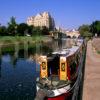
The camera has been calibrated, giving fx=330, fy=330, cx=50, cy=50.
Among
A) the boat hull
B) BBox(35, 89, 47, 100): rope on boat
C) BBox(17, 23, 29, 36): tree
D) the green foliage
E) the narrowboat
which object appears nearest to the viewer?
BBox(35, 89, 47, 100): rope on boat

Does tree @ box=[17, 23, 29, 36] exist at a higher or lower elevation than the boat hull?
higher

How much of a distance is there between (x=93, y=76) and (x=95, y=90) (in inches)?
228

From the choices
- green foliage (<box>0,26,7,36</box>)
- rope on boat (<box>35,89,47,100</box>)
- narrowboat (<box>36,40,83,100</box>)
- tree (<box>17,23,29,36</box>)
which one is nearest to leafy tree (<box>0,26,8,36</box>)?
green foliage (<box>0,26,7,36</box>)

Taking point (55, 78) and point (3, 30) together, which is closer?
point (55, 78)

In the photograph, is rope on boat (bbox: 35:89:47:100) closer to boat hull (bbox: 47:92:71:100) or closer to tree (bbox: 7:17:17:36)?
boat hull (bbox: 47:92:71:100)

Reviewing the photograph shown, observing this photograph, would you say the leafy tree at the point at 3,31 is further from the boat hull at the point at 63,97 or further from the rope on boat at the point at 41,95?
the rope on boat at the point at 41,95

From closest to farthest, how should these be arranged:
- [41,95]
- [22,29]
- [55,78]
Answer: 1. [41,95]
2. [55,78]
3. [22,29]

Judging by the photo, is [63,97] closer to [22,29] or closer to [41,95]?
[41,95]

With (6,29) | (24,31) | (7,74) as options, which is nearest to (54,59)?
(7,74)

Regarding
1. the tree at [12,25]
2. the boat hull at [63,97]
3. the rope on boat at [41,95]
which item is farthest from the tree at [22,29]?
the rope on boat at [41,95]

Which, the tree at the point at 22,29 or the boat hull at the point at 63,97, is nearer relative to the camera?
the boat hull at the point at 63,97

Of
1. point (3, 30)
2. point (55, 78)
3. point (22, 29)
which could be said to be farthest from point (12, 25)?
point (55, 78)

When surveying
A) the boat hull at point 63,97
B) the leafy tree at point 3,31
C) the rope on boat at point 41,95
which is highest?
the leafy tree at point 3,31

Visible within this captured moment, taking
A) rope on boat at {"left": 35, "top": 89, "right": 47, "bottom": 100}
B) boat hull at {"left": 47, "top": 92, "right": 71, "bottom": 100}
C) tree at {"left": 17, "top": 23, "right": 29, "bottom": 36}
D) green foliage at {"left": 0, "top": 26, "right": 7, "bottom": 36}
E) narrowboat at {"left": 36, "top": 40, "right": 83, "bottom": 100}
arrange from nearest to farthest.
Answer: rope on boat at {"left": 35, "top": 89, "right": 47, "bottom": 100}
boat hull at {"left": 47, "top": 92, "right": 71, "bottom": 100}
narrowboat at {"left": 36, "top": 40, "right": 83, "bottom": 100}
green foliage at {"left": 0, "top": 26, "right": 7, "bottom": 36}
tree at {"left": 17, "top": 23, "right": 29, "bottom": 36}
